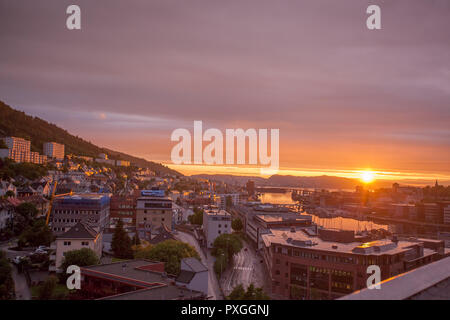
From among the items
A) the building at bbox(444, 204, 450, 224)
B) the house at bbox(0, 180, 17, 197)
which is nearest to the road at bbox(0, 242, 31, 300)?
the house at bbox(0, 180, 17, 197)

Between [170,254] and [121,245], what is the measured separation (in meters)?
3.45

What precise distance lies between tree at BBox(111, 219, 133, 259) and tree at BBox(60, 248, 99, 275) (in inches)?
116

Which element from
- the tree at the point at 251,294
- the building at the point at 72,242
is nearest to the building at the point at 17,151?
the building at the point at 72,242

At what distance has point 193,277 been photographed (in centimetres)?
797

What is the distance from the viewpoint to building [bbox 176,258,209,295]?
26.0 feet

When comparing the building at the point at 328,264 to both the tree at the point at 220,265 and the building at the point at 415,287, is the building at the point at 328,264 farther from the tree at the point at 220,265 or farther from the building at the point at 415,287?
the building at the point at 415,287

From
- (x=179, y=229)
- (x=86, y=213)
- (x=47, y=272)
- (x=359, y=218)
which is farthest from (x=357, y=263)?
(x=359, y=218)

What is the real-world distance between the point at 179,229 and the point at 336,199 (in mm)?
40115

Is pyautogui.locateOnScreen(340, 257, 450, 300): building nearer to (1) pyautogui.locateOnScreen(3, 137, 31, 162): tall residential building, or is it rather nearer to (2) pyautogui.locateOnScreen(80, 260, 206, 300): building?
(2) pyautogui.locateOnScreen(80, 260, 206, 300): building

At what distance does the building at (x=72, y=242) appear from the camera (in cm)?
1037

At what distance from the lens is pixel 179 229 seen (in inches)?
864

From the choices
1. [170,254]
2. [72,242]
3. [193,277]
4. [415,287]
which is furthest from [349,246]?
[415,287]

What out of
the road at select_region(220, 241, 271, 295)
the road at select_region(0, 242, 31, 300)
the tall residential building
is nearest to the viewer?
the road at select_region(0, 242, 31, 300)

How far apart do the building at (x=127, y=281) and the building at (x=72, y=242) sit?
2.50 metres
